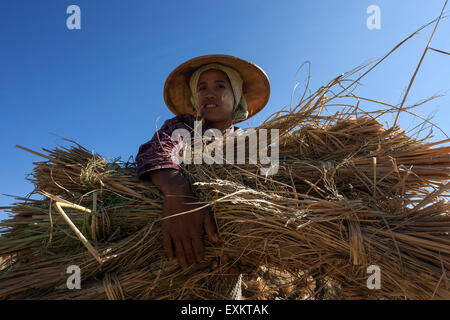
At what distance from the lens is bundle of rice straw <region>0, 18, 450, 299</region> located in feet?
2.98

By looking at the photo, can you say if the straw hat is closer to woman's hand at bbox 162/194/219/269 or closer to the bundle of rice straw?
the bundle of rice straw

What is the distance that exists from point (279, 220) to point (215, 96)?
1.12 m

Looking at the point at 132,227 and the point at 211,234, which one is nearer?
the point at 211,234

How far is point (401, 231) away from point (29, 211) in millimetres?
1553

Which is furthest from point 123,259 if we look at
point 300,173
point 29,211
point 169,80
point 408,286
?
point 169,80

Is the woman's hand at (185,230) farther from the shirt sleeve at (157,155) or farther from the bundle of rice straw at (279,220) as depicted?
the shirt sleeve at (157,155)

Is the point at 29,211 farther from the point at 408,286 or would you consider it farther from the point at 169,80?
the point at 408,286

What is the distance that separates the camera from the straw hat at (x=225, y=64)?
6.70ft

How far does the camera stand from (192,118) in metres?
1.73

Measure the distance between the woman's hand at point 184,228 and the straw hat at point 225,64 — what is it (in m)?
1.27

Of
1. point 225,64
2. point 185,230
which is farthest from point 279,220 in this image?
point 225,64

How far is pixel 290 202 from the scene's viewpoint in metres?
0.98
